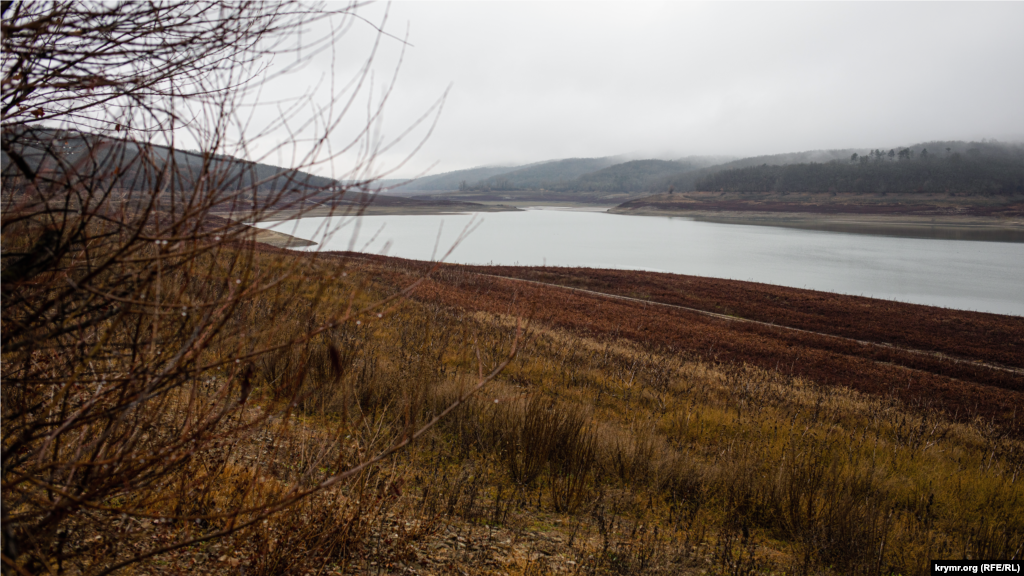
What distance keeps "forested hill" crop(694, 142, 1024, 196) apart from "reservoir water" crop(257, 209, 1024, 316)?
84.2 meters

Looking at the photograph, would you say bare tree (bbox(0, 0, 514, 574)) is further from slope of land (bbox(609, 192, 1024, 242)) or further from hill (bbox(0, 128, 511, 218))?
slope of land (bbox(609, 192, 1024, 242))

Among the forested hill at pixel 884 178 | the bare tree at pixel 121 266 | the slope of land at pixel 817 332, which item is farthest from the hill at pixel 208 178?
the forested hill at pixel 884 178

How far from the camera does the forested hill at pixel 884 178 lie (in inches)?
5172

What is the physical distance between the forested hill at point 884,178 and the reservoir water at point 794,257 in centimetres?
8423

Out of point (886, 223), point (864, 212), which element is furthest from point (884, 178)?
point (886, 223)

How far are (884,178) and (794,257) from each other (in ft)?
430

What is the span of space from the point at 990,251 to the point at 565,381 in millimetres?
67862

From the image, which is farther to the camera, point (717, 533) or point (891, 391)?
point (891, 391)

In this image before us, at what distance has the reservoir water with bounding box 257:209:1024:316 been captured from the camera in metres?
35.2

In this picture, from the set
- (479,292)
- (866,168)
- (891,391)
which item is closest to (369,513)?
(891,391)

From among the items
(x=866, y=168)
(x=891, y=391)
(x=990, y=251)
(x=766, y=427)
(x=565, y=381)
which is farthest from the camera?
(x=866, y=168)

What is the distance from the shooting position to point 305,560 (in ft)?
9.60

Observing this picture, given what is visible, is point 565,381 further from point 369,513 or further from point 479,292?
point 479,292

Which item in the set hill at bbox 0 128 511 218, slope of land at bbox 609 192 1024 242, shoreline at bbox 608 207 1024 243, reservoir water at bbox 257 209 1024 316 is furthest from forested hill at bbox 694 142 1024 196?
hill at bbox 0 128 511 218
